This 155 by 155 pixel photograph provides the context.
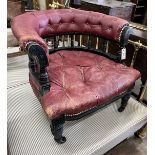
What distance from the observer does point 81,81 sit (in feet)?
3.46

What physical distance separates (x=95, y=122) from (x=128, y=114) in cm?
26

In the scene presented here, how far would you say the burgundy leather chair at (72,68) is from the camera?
895 mm

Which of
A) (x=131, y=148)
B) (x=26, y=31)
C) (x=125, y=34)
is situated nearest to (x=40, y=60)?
(x=26, y=31)

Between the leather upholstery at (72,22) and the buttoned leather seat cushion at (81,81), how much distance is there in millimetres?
173

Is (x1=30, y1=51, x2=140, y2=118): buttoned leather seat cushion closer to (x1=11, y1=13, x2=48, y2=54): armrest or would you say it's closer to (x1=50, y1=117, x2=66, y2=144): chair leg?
(x1=50, y1=117, x2=66, y2=144): chair leg

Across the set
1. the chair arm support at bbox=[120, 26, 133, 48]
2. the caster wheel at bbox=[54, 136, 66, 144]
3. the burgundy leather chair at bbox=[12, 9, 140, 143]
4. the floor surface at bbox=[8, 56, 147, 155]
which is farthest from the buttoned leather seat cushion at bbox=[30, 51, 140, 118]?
the floor surface at bbox=[8, 56, 147, 155]

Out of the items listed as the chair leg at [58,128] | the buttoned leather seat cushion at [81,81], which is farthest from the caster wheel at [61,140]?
the buttoned leather seat cushion at [81,81]

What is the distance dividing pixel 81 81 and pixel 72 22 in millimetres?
542

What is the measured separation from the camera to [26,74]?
171 cm

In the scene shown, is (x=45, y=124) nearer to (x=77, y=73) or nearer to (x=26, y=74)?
(x=77, y=73)

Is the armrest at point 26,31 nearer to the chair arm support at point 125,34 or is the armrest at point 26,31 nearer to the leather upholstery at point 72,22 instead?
the leather upholstery at point 72,22

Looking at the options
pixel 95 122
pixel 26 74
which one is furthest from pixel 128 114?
pixel 26 74

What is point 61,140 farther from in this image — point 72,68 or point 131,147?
point 131,147
